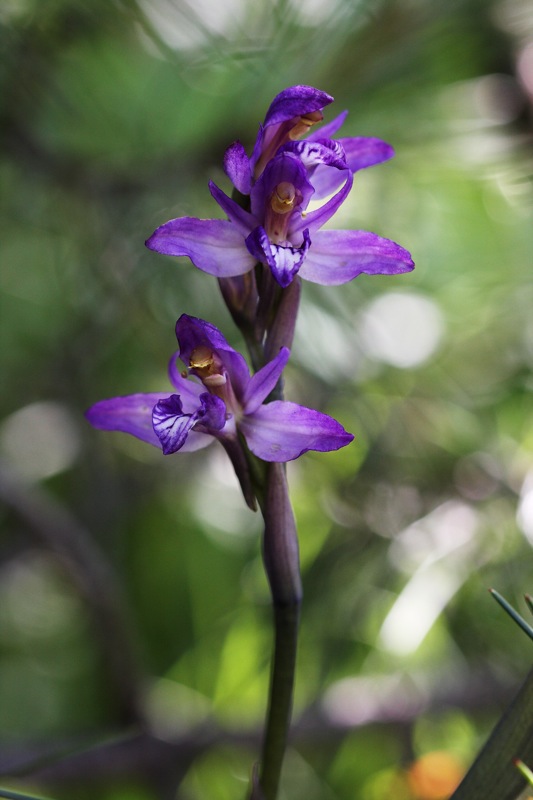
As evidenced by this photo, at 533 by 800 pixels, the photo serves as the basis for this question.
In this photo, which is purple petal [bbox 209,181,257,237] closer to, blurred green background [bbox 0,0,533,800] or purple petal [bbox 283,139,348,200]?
purple petal [bbox 283,139,348,200]

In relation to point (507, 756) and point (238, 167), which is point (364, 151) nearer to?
point (238, 167)

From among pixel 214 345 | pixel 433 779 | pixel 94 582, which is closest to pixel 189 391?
pixel 214 345

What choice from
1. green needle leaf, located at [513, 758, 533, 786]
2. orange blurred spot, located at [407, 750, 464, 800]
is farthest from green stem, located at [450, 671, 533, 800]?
orange blurred spot, located at [407, 750, 464, 800]

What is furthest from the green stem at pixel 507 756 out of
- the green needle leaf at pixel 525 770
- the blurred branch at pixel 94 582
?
the blurred branch at pixel 94 582

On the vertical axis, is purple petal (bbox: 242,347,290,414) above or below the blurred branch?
above

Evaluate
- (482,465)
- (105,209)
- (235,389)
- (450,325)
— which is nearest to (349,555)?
(482,465)

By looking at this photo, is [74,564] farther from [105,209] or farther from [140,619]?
[105,209]
